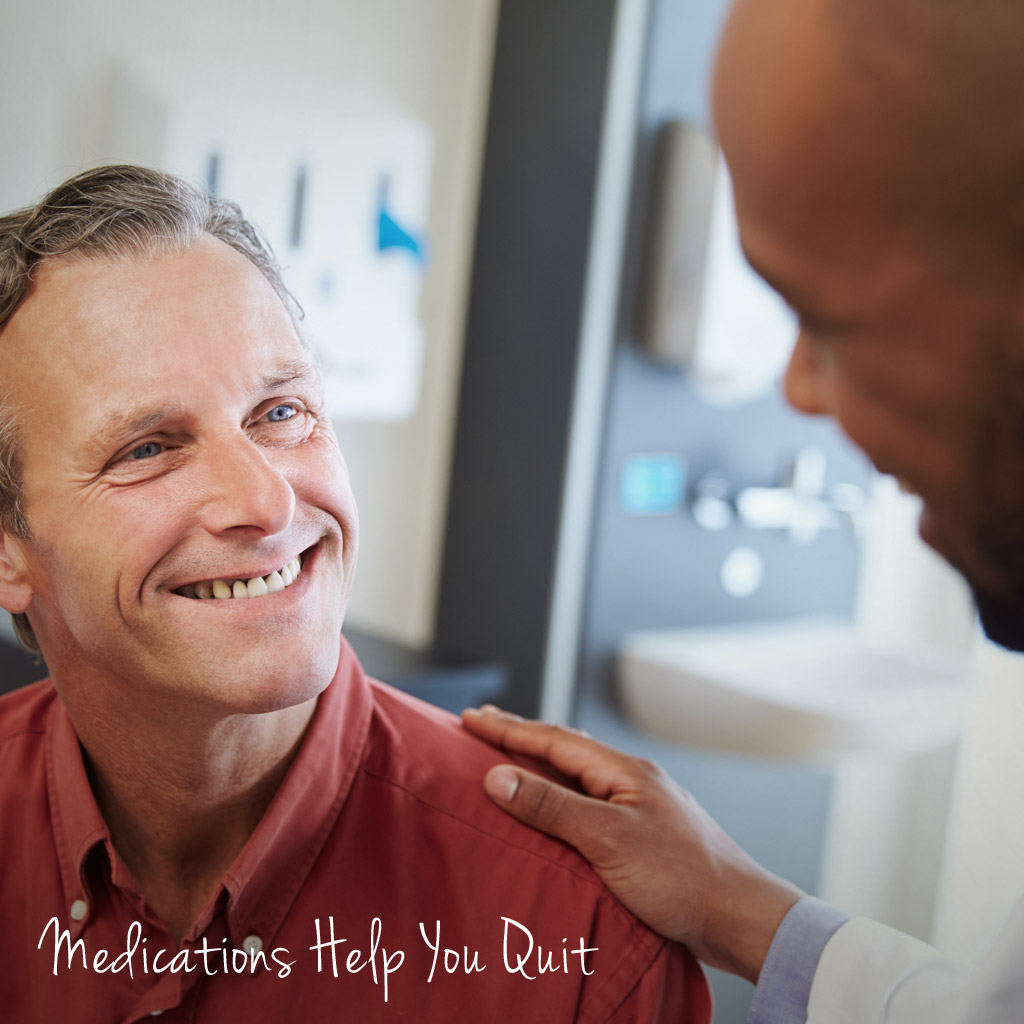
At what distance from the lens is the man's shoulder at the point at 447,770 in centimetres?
98

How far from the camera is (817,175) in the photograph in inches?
18.5

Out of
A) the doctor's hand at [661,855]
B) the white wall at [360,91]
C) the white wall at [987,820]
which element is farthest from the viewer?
the white wall at [987,820]

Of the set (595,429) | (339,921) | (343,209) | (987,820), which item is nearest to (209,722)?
(339,921)

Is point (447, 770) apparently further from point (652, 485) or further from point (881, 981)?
point (652, 485)

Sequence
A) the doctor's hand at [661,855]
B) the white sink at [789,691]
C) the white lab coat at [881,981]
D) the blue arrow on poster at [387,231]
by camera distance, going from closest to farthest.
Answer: the white lab coat at [881,981], the doctor's hand at [661,855], the white sink at [789,691], the blue arrow on poster at [387,231]

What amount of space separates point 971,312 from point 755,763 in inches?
85.0

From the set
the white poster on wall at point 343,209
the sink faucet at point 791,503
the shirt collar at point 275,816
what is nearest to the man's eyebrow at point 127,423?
the shirt collar at point 275,816

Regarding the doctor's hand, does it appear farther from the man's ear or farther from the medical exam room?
the medical exam room

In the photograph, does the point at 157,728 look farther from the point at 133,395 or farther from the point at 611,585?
the point at 611,585

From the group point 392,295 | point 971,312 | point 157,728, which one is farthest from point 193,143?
point 971,312

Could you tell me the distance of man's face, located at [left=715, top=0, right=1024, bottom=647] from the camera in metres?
0.46

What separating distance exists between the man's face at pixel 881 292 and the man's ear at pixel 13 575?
0.74 m

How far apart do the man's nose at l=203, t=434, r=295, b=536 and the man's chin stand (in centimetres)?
55

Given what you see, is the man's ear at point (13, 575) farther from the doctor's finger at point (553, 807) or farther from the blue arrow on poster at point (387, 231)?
the blue arrow on poster at point (387, 231)
